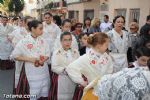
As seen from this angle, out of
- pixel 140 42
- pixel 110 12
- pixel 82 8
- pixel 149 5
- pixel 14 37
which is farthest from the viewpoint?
pixel 82 8

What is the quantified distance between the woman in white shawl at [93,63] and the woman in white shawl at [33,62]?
3.38 ft

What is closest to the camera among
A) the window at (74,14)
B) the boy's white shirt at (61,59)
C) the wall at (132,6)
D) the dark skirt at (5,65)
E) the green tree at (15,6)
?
the boy's white shirt at (61,59)

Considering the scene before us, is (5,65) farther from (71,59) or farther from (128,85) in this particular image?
(128,85)

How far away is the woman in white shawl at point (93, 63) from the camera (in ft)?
14.1

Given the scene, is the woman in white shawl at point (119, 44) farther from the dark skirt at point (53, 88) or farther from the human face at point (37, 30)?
the human face at point (37, 30)

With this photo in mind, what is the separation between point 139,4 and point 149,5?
0.82m

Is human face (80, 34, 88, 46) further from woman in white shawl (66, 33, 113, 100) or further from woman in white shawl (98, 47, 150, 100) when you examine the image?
woman in white shawl (98, 47, 150, 100)

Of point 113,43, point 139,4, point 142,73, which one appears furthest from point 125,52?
point 139,4

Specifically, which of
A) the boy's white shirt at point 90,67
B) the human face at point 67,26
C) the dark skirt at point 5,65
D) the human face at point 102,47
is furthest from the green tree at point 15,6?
the human face at point 102,47

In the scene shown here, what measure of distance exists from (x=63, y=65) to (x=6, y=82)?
303cm

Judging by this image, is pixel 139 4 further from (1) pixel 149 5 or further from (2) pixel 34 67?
(2) pixel 34 67

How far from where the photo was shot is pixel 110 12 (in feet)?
47.8

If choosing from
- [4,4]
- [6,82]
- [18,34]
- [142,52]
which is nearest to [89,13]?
[18,34]

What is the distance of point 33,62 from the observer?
17.4 ft
